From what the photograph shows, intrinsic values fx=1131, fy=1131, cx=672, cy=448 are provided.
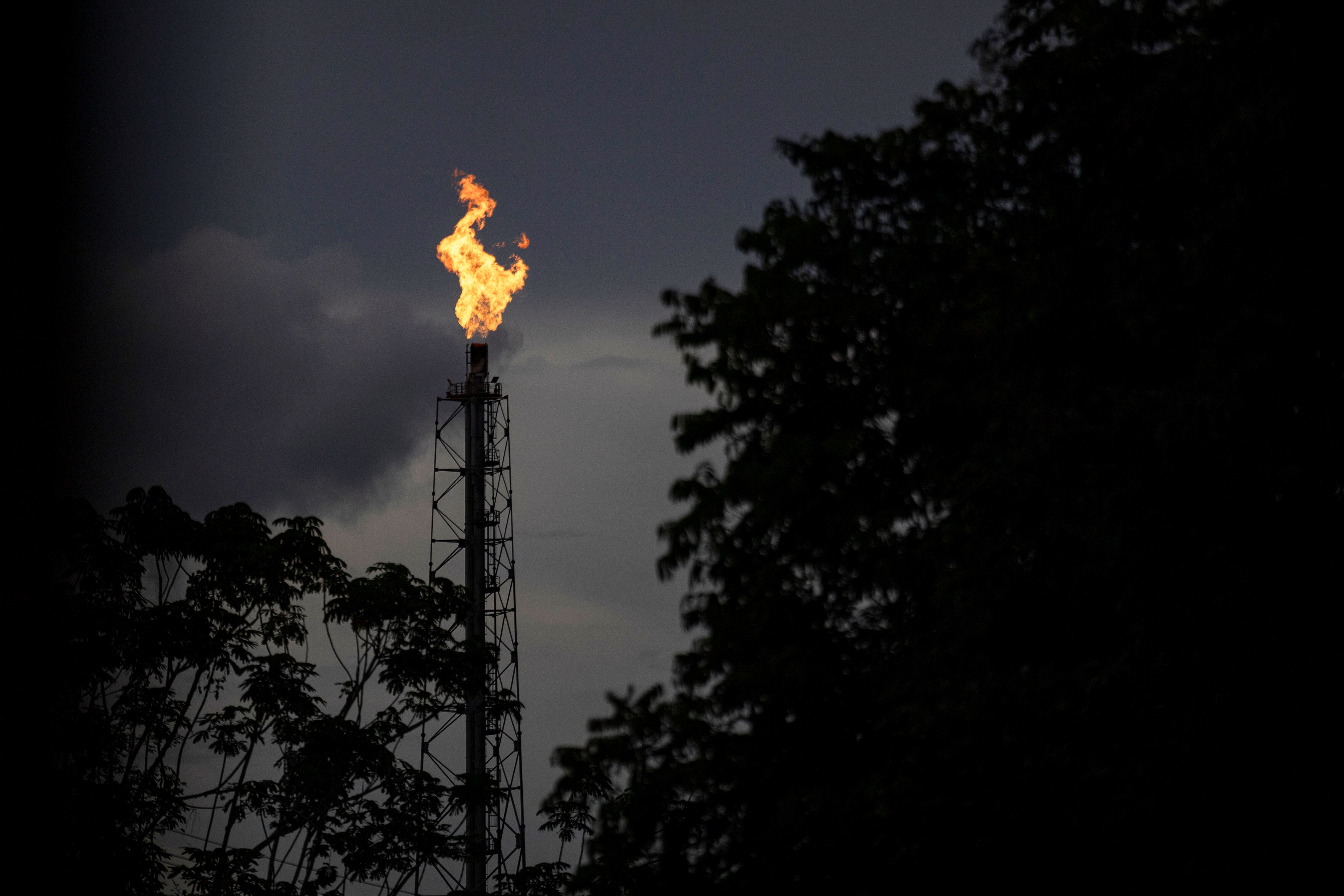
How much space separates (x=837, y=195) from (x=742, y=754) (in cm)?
627

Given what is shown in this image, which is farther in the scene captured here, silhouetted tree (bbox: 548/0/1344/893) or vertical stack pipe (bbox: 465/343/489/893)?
vertical stack pipe (bbox: 465/343/489/893)

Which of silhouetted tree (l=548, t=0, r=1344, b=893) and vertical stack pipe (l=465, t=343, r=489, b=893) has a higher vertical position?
vertical stack pipe (l=465, t=343, r=489, b=893)

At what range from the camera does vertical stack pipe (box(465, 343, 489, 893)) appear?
30.8 metres

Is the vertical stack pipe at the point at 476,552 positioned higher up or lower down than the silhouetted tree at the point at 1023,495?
higher up

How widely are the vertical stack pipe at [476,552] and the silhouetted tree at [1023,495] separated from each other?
1722cm

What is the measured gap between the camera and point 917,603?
1120 cm

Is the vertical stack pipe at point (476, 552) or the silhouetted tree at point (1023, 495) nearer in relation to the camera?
the silhouetted tree at point (1023, 495)

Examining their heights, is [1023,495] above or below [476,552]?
below

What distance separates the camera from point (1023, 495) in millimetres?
10148

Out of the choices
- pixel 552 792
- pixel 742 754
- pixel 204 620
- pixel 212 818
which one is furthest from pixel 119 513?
pixel 742 754

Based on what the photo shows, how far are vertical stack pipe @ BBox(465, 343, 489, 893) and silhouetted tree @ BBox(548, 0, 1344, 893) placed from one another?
678 inches

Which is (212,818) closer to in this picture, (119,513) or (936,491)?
(119,513)

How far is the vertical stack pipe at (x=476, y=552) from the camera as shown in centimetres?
3083

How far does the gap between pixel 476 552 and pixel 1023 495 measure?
84.0 feet
